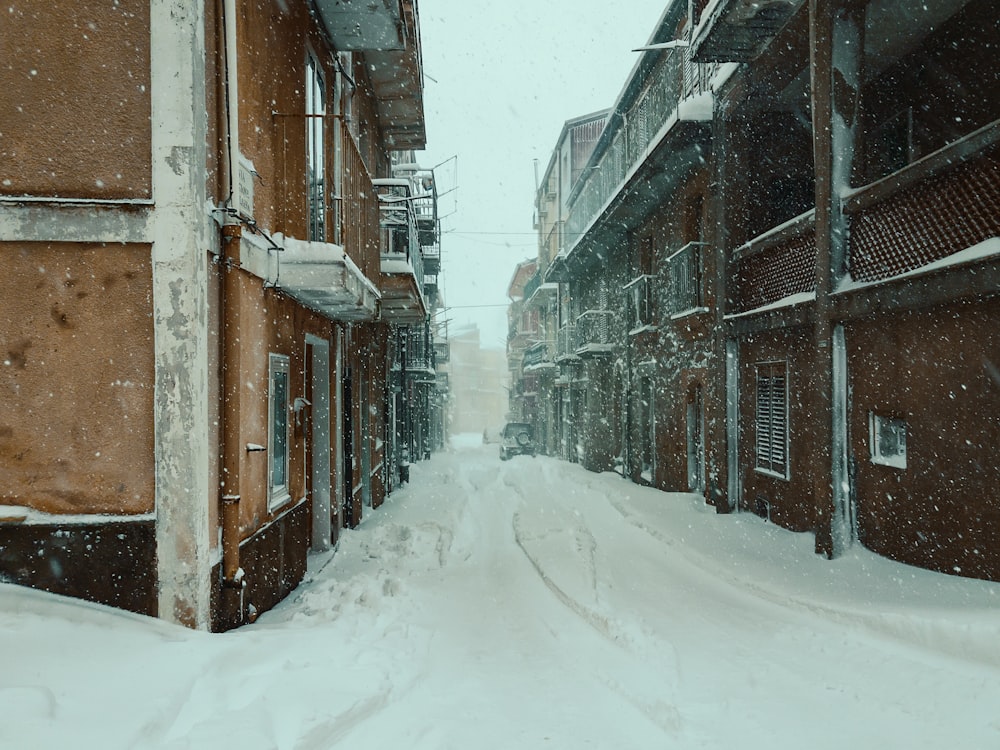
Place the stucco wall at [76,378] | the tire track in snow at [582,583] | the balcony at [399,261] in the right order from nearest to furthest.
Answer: the tire track in snow at [582,583] < the stucco wall at [76,378] < the balcony at [399,261]

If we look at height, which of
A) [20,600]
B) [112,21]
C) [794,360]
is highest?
[112,21]

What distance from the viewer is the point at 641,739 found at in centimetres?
393

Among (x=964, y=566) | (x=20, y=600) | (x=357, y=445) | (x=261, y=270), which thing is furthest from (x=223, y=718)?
(x=357, y=445)

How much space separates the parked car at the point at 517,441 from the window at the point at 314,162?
2343 centimetres

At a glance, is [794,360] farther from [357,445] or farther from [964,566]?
[357,445]

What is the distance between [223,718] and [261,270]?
148 inches

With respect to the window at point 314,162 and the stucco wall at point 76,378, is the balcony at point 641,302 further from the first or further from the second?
the stucco wall at point 76,378

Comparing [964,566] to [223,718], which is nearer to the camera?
[223,718]

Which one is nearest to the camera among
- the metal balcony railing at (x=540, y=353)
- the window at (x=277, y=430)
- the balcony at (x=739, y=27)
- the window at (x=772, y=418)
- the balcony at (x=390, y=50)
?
the window at (x=277, y=430)

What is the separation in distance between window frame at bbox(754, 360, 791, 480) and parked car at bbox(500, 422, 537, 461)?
20183mm

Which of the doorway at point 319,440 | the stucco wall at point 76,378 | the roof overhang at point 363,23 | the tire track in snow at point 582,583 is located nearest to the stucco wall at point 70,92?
the stucco wall at point 76,378

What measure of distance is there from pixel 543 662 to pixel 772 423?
694 cm

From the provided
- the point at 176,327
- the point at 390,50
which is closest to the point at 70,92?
the point at 176,327

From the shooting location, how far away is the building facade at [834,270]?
6.59 meters
